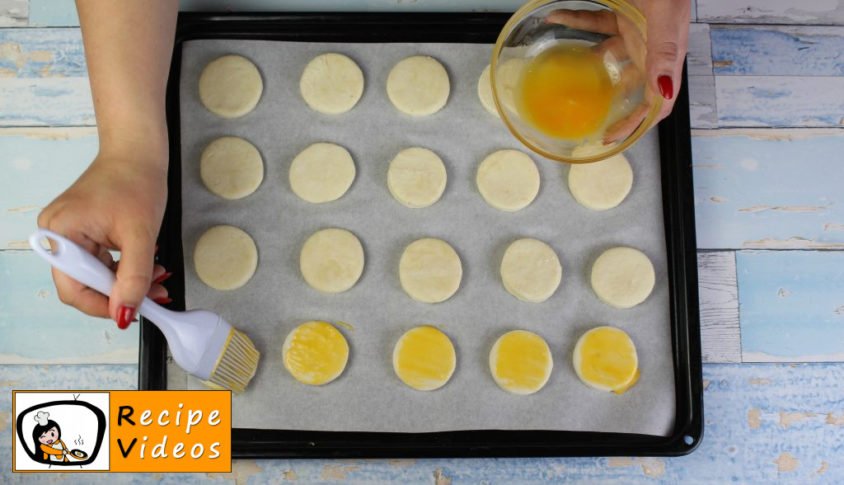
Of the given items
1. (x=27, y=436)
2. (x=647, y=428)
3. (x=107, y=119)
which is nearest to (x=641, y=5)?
(x=647, y=428)

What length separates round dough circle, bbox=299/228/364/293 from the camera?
1234 millimetres

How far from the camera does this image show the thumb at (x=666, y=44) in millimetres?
1039

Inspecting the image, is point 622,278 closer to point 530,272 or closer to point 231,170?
point 530,272

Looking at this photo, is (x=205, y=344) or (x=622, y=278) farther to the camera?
(x=622, y=278)

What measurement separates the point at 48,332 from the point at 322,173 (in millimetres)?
629

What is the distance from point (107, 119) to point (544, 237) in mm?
816

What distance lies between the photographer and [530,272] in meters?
1.24

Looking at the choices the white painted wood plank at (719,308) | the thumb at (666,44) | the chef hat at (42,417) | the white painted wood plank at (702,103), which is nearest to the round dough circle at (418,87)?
the thumb at (666,44)

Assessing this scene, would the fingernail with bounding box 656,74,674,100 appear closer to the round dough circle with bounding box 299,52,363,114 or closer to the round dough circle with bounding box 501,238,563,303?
the round dough circle with bounding box 501,238,563,303

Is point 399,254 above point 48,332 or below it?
above

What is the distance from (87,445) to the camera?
1.20 metres

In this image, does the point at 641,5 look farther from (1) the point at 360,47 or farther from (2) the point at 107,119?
(2) the point at 107,119

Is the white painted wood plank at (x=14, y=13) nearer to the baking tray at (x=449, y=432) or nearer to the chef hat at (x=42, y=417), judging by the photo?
the baking tray at (x=449, y=432)

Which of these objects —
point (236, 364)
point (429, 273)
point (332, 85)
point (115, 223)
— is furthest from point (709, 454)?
point (115, 223)
